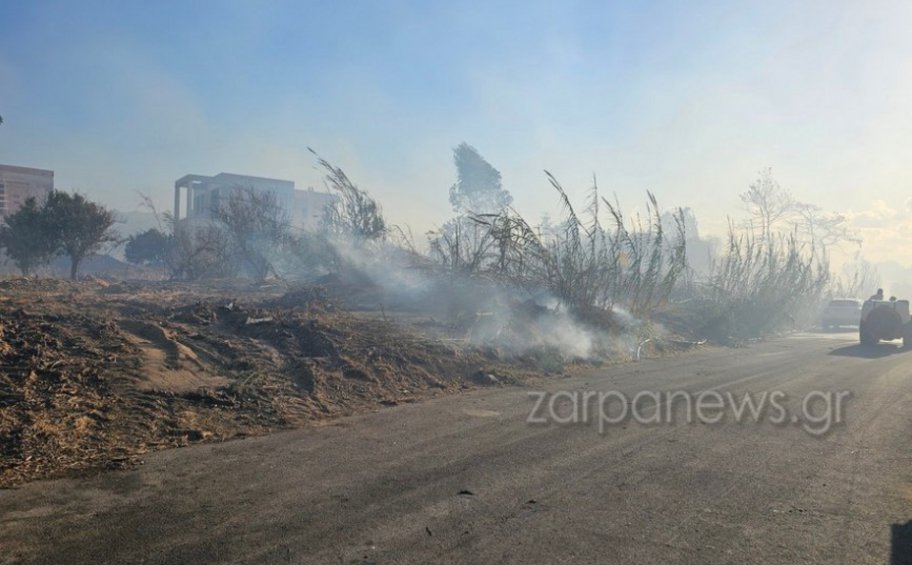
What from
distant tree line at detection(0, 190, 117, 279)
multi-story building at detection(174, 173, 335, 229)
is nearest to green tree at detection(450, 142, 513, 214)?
multi-story building at detection(174, 173, 335, 229)

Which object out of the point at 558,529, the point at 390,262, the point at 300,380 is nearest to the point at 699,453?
the point at 558,529

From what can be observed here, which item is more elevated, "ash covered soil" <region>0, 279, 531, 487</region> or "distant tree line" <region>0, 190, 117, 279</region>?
"distant tree line" <region>0, 190, 117, 279</region>

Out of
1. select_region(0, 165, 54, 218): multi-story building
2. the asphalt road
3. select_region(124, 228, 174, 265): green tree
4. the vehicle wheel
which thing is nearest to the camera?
the asphalt road

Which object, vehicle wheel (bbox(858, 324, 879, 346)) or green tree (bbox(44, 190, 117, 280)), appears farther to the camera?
green tree (bbox(44, 190, 117, 280))

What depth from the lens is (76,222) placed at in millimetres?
29031

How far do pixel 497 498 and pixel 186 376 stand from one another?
19.6 feet

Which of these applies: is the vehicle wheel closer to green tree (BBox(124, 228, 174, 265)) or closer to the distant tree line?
the distant tree line

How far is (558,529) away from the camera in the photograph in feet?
15.2

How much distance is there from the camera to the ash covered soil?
6.83 m

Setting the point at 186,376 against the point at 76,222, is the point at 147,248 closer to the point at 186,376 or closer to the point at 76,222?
the point at 76,222

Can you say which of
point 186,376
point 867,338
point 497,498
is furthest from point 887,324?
point 186,376

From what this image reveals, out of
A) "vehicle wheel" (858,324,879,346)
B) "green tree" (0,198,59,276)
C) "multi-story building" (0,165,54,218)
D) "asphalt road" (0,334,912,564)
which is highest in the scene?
"multi-story building" (0,165,54,218)

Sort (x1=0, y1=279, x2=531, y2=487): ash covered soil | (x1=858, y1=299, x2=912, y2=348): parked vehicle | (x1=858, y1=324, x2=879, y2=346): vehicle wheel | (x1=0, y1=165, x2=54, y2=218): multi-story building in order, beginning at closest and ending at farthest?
(x1=0, y1=279, x2=531, y2=487): ash covered soil, (x1=858, y1=299, x2=912, y2=348): parked vehicle, (x1=858, y1=324, x2=879, y2=346): vehicle wheel, (x1=0, y1=165, x2=54, y2=218): multi-story building

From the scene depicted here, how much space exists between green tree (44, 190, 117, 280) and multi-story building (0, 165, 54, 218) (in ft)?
88.6
